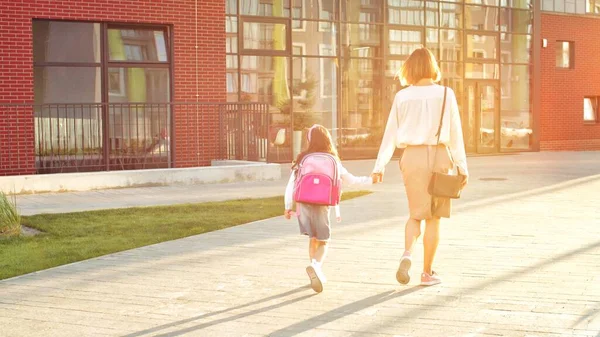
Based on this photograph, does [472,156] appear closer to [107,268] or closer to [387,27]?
[387,27]

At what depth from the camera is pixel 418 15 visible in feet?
85.0

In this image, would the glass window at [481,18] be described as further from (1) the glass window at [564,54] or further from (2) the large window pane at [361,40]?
(1) the glass window at [564,54]

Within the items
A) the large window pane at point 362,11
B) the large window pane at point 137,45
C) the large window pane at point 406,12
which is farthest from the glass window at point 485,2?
the large window pane at point 137,45

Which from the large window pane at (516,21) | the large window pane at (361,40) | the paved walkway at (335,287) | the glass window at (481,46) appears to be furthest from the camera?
the large window pane at (516,21)

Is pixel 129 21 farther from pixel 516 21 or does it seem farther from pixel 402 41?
pixel 516 21

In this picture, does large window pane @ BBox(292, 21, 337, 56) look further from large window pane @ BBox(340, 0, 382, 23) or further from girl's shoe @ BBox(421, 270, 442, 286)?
girl's shoe @ BBox(421, 270, 442, 286)

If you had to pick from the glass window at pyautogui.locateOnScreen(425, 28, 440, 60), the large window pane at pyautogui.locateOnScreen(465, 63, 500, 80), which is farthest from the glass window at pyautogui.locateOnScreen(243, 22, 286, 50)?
the large window pane at pyautogui.locateOnScreen(465, 63, 500, 80)

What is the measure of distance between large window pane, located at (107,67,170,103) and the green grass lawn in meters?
6.02

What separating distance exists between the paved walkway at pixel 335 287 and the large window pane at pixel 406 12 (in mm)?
14102

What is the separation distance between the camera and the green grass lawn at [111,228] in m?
9.05

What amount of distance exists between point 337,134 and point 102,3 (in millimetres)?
7684

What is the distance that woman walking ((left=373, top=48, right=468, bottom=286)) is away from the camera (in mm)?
7129

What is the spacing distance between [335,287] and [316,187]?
2.56 feet

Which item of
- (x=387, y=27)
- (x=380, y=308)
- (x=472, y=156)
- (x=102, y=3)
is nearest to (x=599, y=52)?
(x=472, y=156)
